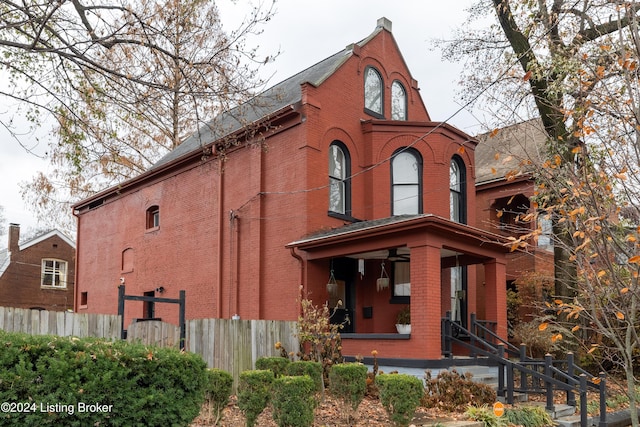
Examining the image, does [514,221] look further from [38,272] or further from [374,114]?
[38,272]

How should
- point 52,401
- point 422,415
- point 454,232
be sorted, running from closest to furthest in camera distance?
point 52,401 < point 422,415 < point 454,232

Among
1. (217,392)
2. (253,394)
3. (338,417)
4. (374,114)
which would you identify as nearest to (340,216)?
(374,114)

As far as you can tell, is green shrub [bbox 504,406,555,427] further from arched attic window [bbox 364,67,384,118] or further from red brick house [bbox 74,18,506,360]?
arched attic window [bbox 364,67,384,118]

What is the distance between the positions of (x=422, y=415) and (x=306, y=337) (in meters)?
2.82

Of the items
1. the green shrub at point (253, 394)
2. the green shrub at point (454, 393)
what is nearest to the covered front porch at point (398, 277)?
the green shrub at point (454, 393)

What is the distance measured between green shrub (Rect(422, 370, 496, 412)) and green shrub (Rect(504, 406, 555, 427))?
69 cm

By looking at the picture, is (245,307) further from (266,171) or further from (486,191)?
(486,191)

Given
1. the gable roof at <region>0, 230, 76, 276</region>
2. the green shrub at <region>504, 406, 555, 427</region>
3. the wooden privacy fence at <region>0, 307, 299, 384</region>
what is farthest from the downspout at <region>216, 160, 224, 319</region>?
the gable roof at <region>0, 230, 76, 276</region>

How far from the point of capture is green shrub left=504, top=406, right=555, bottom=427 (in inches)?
428

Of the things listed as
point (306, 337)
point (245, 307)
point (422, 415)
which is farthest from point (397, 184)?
point (422, 415)

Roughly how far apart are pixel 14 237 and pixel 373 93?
98.3 ft

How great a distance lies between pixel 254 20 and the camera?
384 inches

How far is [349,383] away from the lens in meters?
9.93

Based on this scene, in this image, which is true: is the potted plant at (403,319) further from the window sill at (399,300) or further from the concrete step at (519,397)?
the concrete step at (519,397)
